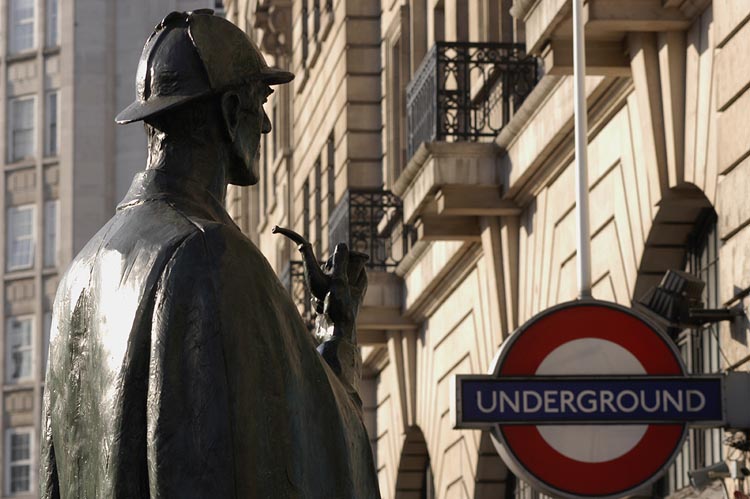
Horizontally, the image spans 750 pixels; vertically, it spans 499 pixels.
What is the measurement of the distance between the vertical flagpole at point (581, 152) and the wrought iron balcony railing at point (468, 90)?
4753 millimetres

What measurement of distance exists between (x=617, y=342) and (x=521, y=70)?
29.6 ft

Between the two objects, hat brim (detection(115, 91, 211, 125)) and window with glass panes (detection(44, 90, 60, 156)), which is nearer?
hat brim (detection(115, 91, 211, 125))

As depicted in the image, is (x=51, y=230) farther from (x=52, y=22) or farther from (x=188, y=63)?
(x=188, y=63)

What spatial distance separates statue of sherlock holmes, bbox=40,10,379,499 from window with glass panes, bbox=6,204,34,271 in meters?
71.4

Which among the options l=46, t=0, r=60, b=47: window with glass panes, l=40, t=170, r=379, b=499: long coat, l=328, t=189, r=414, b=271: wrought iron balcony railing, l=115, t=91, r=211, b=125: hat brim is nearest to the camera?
l=40, t=170, r=379, b=499: long coat

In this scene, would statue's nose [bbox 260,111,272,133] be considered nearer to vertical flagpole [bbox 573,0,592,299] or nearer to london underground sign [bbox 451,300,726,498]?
london underground sign [bbox 451,300,726,498]

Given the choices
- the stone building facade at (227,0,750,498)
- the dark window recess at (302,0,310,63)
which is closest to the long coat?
the stone building facade at (227,0,750,498)

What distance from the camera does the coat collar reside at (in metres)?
4.87

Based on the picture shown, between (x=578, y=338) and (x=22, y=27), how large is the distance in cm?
6709

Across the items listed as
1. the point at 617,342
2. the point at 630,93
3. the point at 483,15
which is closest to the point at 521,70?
the point at 483,15

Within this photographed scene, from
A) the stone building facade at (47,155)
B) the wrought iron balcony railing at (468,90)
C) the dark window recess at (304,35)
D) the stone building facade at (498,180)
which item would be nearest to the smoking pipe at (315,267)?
the stone building facade at (498,180)

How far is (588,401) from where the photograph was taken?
13.2m

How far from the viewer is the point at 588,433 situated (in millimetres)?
13164

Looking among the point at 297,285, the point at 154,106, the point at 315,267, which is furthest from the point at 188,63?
the point at 297,285
